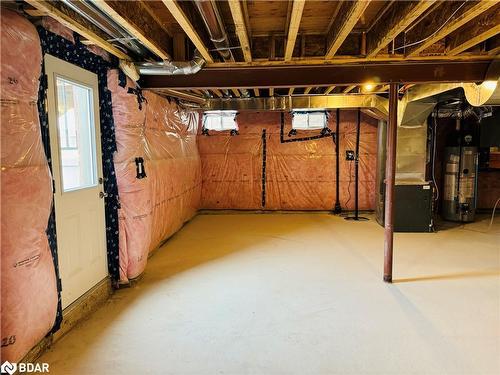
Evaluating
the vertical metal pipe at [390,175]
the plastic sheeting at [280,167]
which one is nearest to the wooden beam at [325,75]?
the vertical metal pipe at [390,175]

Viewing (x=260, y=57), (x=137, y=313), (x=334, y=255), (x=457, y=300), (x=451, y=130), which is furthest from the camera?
(x=451, y=130)

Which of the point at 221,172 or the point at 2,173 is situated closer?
the point at 2,173

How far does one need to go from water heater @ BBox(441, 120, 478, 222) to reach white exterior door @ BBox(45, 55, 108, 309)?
5.28m

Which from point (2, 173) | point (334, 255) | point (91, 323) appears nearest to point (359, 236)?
point (334, 255)

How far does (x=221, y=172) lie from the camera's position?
6.33 m

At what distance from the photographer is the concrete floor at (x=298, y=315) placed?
190 cm

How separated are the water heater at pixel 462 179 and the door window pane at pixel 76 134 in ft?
17.5

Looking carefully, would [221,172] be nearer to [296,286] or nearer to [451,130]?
[296,286]

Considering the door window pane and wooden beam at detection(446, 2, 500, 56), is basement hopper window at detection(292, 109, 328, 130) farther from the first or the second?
the door window pane

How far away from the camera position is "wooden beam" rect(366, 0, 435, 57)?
1906 millimetres

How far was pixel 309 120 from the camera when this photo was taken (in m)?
6.03

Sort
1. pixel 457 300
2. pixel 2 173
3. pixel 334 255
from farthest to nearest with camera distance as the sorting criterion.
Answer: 1. pixel 334 255
2. pixel 457 300
3. pixel 2 173

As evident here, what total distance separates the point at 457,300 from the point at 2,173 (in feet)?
10.6

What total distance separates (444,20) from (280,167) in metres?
4.18
